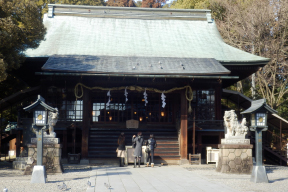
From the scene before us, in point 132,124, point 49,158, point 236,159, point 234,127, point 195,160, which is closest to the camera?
point 49,158

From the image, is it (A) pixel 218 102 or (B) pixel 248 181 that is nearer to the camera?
(B) pixel 248 181

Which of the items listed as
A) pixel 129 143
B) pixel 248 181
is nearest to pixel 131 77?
pixel 129 143

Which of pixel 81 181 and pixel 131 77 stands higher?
pixel 131 77

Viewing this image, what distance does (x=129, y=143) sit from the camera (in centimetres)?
1955

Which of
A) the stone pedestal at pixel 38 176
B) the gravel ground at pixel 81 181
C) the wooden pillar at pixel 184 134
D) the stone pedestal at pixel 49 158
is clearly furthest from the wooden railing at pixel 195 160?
the stone pedestal at pixel 38 176

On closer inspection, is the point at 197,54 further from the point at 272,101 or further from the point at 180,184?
the point at 180,184

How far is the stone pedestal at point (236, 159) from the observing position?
1418cm

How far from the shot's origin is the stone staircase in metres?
18.6

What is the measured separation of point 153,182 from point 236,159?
4.03m

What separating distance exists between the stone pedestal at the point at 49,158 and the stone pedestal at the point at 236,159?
6213 millimetres

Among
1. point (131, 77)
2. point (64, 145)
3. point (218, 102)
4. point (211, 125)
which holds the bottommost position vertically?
point (64, 145)

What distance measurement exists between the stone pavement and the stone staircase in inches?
153

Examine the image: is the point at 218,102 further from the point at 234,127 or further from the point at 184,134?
the point at 234,127

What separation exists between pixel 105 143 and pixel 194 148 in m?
4.61
